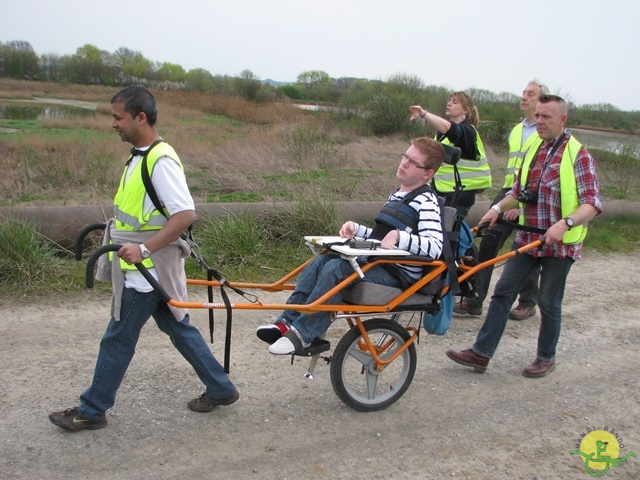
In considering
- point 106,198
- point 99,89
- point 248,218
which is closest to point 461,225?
point 248,218

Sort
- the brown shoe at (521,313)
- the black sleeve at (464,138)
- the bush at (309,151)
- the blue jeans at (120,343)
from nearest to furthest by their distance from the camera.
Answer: the blue jeans at (120,343), the black sleeve at (464,138), the brown shoe at (521,313), the bush at (309,151)

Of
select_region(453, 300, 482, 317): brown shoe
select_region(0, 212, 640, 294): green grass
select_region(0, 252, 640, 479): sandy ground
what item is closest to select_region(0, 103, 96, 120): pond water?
select_region(0, 212, 640, 294): green grass

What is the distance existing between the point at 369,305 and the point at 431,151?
1075 mm

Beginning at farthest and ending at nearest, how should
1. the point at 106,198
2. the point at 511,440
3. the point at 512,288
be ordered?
1. the point at 106,198
2. the point at 512,288
3. the point at 511,440

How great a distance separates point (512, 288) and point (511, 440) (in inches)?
52.5

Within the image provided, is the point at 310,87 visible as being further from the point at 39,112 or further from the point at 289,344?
the point at 289,344

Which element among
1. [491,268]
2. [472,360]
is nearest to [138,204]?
[472,360]

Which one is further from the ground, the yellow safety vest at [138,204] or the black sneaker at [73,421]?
the yellow safety vest at [138,204]

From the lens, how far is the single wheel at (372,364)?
4008mm

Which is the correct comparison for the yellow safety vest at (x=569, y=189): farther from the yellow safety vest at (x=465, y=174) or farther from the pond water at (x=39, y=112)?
the pond water at (x=39, y=112)

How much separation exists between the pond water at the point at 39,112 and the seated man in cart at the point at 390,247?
20.3 meters

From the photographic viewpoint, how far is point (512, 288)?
4.86m

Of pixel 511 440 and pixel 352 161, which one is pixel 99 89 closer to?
pixel 352 161

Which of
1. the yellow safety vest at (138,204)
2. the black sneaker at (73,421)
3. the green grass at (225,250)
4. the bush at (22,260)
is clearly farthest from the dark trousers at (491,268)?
the bush at (22,260)
